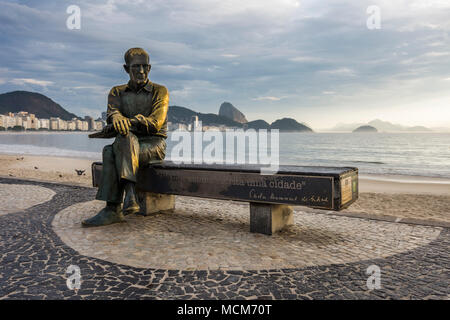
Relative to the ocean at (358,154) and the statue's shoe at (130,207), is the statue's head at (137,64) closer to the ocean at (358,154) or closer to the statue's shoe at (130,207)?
the statue's shoe at (130,207)

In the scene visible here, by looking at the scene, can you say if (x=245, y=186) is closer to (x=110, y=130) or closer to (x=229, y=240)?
(x=229, y=240)

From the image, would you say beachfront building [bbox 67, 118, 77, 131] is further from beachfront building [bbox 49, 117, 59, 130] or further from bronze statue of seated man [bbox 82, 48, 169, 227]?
bronze statue of seated man [bbox 82, 48, 169, 227]

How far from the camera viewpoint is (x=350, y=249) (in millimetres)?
4141

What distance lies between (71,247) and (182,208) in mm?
2705

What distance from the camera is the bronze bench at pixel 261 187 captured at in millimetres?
4094

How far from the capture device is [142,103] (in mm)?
5508

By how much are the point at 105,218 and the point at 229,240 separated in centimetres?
207

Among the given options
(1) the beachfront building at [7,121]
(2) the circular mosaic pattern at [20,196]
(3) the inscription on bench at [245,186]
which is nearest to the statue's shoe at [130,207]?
(3) the inscription on bench at [245,186]

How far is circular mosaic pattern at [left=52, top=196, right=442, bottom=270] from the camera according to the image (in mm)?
3707

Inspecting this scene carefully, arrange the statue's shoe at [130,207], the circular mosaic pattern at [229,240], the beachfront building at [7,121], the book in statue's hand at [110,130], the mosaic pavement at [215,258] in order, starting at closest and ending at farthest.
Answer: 1. the mosaic pavement at [215,258]
2. the circular mosaic pattern at [229,240]
3. the statue's shoe at [130,207]
4. the book in statue's hand at [110,130]
5. the beachfront building at [7,121]

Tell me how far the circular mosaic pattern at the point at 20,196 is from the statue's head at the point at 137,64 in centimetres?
351
